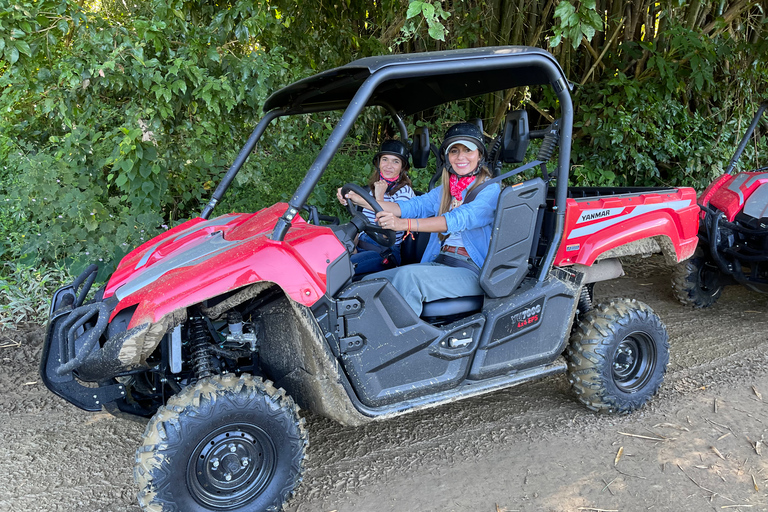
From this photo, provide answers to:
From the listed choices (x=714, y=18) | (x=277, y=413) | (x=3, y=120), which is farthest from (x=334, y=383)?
(x=714, y=18)

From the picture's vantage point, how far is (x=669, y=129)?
731 cm

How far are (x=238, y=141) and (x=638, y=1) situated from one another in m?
5.17

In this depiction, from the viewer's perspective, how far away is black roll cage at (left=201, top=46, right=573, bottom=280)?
231cm

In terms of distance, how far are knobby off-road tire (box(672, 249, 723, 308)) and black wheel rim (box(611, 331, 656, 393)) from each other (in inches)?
63.3

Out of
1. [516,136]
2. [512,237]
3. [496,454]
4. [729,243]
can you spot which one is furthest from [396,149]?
Result: [729,243]

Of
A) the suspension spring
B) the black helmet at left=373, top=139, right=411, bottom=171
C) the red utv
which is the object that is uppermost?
the suspension spring

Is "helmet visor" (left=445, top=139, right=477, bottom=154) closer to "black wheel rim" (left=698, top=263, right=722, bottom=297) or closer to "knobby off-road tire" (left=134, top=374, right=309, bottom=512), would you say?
"knobby off-road tire" (left=134, top=374, right=309, bottom=512)

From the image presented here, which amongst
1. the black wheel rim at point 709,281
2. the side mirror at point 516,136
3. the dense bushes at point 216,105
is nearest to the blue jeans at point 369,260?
the side mirror at point 516,136

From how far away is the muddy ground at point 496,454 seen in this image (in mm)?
2578

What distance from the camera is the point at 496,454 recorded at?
2.91 metres

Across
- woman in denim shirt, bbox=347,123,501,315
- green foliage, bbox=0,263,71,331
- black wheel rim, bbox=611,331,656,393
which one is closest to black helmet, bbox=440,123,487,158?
woman in denim shirt, bbox=347,123,501,315

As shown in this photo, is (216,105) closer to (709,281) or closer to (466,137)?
(466,137)

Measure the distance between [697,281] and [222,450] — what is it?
3962 mm

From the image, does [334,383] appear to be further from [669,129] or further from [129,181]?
[669,129]
